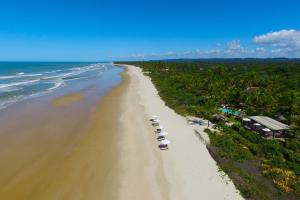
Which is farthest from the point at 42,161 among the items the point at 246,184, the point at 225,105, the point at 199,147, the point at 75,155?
the point at 225,105

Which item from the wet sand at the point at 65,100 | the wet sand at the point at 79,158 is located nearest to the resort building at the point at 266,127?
the wet sand at the point at 79,158

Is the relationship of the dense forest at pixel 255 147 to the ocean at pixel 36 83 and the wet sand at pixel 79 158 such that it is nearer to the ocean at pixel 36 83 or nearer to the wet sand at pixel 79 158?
the wet sand at pixel 79 158

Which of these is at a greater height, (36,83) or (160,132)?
(160,132)

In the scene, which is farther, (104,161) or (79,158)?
(79,158)

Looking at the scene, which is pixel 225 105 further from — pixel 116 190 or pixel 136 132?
pixel 116 190

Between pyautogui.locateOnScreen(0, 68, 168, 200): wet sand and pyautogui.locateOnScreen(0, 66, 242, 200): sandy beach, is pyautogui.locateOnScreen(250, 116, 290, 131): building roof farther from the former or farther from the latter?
pyautogui.locateOnScreen(0, 68, 168, 200): wet sand

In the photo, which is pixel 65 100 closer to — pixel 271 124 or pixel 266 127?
pixel 266 127

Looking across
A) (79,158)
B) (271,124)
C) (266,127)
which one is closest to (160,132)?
(79,158)
